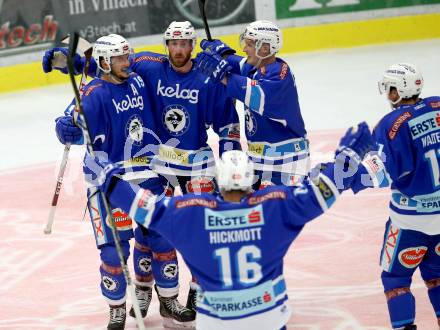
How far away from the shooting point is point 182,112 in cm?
582

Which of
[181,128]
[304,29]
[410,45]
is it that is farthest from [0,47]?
[181,128]

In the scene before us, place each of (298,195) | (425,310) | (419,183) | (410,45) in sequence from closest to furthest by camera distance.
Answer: (298,195) → (419,183) → (425,310) → (410,45)

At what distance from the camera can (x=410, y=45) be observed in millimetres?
14109

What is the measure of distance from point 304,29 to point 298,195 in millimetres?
10620

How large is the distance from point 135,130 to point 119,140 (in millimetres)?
118

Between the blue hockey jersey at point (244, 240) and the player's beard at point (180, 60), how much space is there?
6.33ft

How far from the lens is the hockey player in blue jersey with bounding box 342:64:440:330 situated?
484 cm

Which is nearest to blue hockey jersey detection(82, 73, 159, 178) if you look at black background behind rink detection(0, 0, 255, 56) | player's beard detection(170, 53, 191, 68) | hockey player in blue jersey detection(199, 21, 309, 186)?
player's beard detection(170, 53, 191, 68)

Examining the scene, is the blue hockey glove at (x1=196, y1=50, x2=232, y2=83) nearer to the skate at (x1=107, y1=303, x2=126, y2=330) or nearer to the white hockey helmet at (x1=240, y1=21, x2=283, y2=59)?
the white hockey helmet at (x1=240, y1=21, x2=283, y2=59)

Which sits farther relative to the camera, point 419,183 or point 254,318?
point 419,183

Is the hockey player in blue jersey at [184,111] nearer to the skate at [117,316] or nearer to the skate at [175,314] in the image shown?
the skate at [175,314]

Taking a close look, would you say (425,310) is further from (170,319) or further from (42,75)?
(42,75)

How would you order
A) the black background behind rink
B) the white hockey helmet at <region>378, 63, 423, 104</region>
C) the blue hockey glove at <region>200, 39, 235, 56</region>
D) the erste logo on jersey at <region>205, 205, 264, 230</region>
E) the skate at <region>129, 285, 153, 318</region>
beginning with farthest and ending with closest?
the black background behind rink → the skate at <region>129, 285, 153, 318</region> → the blue hockey glove at <region>200, 39, 235, 56</region> → the white hockey helmet at <region>378, 63, 423, 104</region> → the erste logo on jersey at <region>205, 205, 264, 230</region>

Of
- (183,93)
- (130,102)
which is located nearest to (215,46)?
(183,93)
